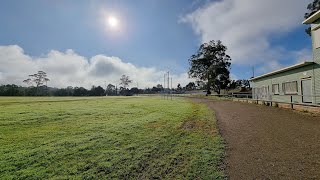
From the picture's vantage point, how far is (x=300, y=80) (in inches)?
680

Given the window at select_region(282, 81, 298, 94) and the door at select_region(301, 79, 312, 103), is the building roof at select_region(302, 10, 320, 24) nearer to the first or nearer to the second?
the door at select_region(301, 79, 312, 103)

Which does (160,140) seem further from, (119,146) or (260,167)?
(260,167)

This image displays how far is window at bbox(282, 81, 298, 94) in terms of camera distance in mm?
17978

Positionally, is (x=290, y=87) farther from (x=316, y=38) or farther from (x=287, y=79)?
(x=316, y=38)

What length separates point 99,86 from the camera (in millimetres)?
121062

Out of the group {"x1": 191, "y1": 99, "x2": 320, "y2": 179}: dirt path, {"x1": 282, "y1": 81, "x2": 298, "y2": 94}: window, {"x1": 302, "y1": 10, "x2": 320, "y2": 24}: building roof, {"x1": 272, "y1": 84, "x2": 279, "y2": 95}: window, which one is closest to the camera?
{"x1": 191, "y1": 99, "x2": 320, "y2": 179}: dirt path

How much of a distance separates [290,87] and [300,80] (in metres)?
1.67

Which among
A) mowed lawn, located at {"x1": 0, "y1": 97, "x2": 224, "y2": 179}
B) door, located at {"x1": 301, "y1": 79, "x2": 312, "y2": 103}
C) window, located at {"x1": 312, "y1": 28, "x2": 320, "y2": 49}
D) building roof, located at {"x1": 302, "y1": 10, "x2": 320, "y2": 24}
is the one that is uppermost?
building roof, located at {"x1": 302, "y1": 10, "x2": 320, "y2": 24}

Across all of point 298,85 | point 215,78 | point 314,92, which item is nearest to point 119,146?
point 314,92

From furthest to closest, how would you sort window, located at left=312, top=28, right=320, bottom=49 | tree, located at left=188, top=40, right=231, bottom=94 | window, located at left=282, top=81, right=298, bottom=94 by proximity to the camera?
tree, located at left=188, top=40, right=231, bottom=94 < window, located at left=282, top=81, right=298, bottom=94 < window, located at left=312, top=28, right=320, bottom=49

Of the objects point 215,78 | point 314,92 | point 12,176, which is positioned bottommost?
point 12,176

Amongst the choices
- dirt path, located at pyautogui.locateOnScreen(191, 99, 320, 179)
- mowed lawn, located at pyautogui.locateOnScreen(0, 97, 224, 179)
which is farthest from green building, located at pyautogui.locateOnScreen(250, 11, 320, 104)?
mowed lawn, located at pyautogui.locateOnScreen(0, 97, 224, 179)

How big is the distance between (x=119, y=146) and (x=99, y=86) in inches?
4680

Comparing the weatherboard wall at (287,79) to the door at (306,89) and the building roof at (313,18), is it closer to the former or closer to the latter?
the door at (306,89)
